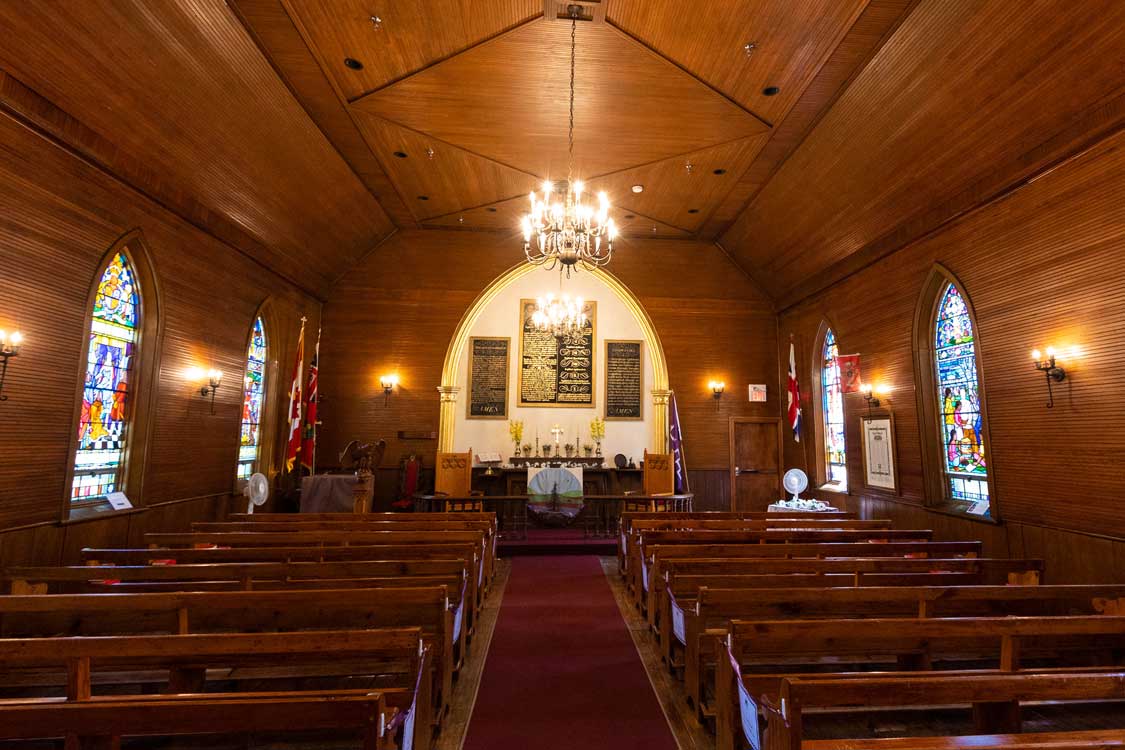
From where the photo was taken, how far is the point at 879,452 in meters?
7.18

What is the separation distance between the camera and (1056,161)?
471 centimetres

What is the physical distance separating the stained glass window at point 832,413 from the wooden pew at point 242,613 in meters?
7.40

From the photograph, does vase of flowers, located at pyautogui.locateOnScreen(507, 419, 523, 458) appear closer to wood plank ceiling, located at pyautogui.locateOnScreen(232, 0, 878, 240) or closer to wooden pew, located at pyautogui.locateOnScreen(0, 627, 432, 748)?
wood plank ceiling, located at pyautogui.locateOnScreen(232, 0, 878, 240)

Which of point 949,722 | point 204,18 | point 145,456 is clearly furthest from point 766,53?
point 145,456

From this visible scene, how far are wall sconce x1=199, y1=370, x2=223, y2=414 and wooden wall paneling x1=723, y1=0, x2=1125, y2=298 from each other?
302 inches

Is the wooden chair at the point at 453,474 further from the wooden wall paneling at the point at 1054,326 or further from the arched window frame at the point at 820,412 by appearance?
the wooden wall paneling at the point at 1054,326

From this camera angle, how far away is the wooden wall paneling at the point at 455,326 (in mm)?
9492

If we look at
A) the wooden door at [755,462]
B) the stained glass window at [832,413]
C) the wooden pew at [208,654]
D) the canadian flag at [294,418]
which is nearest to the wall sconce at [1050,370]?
the stained glass window at [832,413]

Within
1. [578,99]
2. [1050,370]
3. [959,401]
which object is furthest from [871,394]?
[578,99]

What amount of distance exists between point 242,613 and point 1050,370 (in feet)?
20.8

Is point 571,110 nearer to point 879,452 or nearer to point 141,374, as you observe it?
point 141,374

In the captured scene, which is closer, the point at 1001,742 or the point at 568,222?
the point at 1001,742

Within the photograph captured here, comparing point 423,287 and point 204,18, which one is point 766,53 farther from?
point 423,287

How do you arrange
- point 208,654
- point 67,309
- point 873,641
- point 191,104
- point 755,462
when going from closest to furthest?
1. point 208,654
2. point 873,641
3. point 67,309
4. point 191,104
5. point 755,462
